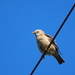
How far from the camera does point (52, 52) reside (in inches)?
289

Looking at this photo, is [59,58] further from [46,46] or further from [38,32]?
[38,32]

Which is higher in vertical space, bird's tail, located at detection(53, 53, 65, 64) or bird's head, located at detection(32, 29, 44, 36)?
bird's head, located at detection(32, 29, 44, 36)

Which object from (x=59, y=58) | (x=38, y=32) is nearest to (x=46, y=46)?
(x=59, y=58)

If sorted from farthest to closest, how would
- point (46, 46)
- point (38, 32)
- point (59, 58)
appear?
point (38, 32) < point (59, 58) < point (46, 46)

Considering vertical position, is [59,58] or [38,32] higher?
[38,32]

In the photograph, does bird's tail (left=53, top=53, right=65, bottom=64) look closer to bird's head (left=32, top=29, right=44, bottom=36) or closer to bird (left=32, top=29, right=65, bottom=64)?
bird (left=32, top=29, right=65, bottom=64)

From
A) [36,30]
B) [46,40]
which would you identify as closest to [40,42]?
[46,40]

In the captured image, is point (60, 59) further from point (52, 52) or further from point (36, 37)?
point (36, 37)

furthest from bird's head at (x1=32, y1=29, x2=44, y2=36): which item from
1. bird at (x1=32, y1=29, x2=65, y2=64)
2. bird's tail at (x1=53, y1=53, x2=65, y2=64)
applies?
bird's tail at (x1=53, y1=53, x2=65, y2=64)

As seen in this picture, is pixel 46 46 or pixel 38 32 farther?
pixel 38 32

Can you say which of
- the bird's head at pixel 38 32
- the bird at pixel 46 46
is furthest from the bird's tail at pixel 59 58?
the bird's head at pixel 38 32

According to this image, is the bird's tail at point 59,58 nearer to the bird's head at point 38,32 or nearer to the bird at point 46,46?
the bird at point 46,46

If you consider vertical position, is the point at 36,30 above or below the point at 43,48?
above

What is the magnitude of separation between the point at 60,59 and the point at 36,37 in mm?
1023
